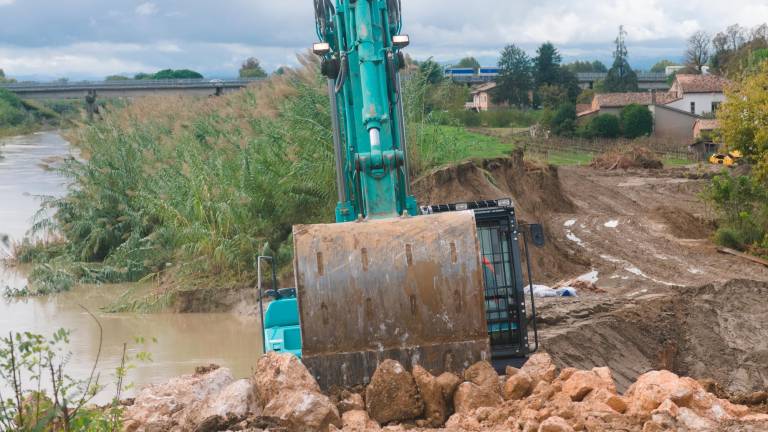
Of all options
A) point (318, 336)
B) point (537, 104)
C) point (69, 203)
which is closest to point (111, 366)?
point (318, 336)

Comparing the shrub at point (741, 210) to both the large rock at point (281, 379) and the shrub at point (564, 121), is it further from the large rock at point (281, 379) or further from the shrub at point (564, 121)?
the shrub at point (564, 121)

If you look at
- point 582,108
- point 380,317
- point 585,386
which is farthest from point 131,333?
point 582,108

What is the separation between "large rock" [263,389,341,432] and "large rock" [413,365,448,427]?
0.80 meters

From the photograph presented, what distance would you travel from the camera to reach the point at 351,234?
9.52 m

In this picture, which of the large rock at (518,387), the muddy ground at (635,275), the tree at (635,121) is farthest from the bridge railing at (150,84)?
the large rock at (518,387)

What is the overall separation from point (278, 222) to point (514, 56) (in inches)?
2578

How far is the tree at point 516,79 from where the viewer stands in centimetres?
8388

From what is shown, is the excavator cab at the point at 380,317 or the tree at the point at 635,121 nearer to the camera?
the excavator cab at the point at 380,317

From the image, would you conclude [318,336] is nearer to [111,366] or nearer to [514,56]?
[111,366]

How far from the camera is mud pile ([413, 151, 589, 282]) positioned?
21422mm

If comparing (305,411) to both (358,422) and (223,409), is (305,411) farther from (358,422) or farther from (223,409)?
(223,409)

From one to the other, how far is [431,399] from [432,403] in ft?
0.12

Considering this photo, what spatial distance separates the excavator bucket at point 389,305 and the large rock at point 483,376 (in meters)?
0.21

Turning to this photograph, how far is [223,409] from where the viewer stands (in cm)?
873
